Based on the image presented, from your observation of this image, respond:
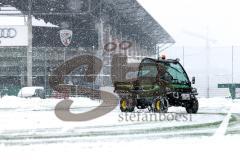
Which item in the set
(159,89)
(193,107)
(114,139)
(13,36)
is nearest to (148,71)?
(159,89)

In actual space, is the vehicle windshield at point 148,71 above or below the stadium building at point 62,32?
below

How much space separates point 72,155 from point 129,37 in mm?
51265

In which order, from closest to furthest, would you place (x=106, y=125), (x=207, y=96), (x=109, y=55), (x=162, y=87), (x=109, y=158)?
(x=109, y=158) → (x=106, y=125) → (x=162, y=87) → (x=207, y=96) → (x=109, y=55)

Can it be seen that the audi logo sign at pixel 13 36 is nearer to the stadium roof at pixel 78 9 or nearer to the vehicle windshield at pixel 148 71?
the stadium roof at pixel 78 9

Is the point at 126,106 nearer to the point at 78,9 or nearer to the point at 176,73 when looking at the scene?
the point at 176,73

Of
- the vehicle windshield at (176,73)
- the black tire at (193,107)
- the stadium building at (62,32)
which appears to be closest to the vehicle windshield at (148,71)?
the vehicle windshield at (176,73)

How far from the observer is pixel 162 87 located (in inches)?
602

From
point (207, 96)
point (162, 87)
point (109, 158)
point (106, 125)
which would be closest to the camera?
point (109, 158)

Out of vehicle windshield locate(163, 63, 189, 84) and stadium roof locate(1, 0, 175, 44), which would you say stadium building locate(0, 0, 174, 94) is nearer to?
stadium roof locate(1, 0, 175, 44)

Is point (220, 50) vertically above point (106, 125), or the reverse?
point (220, 50)

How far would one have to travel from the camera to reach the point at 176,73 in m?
16.4

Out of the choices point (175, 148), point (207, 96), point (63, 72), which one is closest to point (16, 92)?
point (63, 72)

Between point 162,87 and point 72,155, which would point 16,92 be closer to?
point 162,87

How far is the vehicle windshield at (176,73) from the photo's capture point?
1602 centimetres
